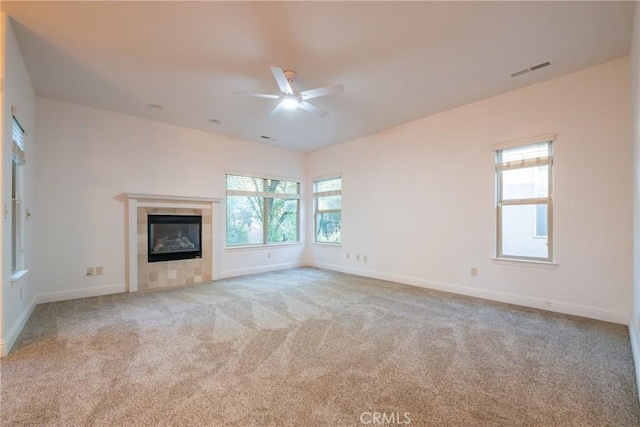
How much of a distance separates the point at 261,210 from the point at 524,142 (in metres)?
4.93

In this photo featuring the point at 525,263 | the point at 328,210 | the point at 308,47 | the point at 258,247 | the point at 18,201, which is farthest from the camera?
the point at 328,210

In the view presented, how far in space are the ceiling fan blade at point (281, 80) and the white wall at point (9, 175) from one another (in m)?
2.31

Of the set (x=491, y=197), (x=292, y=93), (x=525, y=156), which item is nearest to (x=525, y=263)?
(x=491, y=197)

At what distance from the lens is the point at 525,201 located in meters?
3.87

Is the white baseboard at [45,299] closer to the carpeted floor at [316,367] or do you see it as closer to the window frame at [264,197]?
the carpeted floor at [316,367]

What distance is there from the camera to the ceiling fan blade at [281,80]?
112 inches

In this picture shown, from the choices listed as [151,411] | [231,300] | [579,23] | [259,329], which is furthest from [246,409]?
[579,23]

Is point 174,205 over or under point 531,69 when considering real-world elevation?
under

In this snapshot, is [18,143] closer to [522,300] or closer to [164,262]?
[164,262]

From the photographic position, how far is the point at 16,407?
1.77 m

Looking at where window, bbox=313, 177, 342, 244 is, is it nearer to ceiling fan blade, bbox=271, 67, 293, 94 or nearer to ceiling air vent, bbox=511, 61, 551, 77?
ceiling fan blade, bbox=271, 67, 293, 94

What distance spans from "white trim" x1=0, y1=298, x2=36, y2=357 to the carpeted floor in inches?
2.3

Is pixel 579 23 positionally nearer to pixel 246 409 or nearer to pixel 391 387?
pixel 391 387

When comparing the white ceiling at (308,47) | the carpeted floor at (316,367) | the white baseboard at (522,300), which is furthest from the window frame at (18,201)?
the white baseboard at (522,300)
